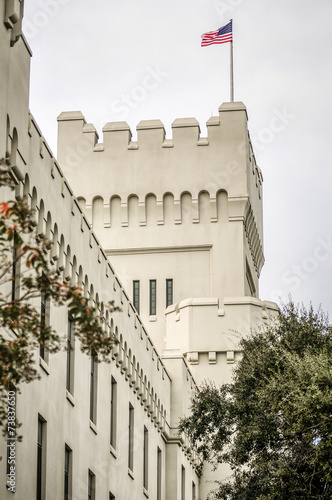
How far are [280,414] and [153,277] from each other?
2225 centimetres

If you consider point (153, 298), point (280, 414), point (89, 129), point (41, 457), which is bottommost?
point (41, 457)

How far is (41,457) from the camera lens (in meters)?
22.2

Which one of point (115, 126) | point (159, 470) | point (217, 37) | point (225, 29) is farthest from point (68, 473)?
point (225, 29)

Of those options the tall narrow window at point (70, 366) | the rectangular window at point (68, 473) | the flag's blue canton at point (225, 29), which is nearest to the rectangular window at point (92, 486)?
the rectangular window at point (68, 473)

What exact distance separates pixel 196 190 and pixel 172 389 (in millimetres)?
12399

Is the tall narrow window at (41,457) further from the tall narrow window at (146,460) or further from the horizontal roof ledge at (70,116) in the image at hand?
the horizontal roof ledge at (70,116)

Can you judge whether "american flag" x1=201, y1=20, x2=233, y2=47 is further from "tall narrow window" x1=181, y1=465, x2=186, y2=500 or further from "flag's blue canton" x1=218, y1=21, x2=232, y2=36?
"tall narrow window" x1=181, y1=465, x2=186, y2=500

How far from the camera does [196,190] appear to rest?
4912 centimetres

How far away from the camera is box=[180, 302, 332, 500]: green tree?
25.0m

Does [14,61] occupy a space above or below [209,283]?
below

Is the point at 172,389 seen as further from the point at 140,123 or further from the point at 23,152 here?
the point at 23,152

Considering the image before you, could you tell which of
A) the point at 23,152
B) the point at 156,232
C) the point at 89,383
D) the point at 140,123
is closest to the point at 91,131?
the point at 140,123

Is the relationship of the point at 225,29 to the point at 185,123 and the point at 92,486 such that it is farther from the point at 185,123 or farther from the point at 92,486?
the point at 92,486

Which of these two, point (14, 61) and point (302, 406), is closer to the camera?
point (14, 61)
